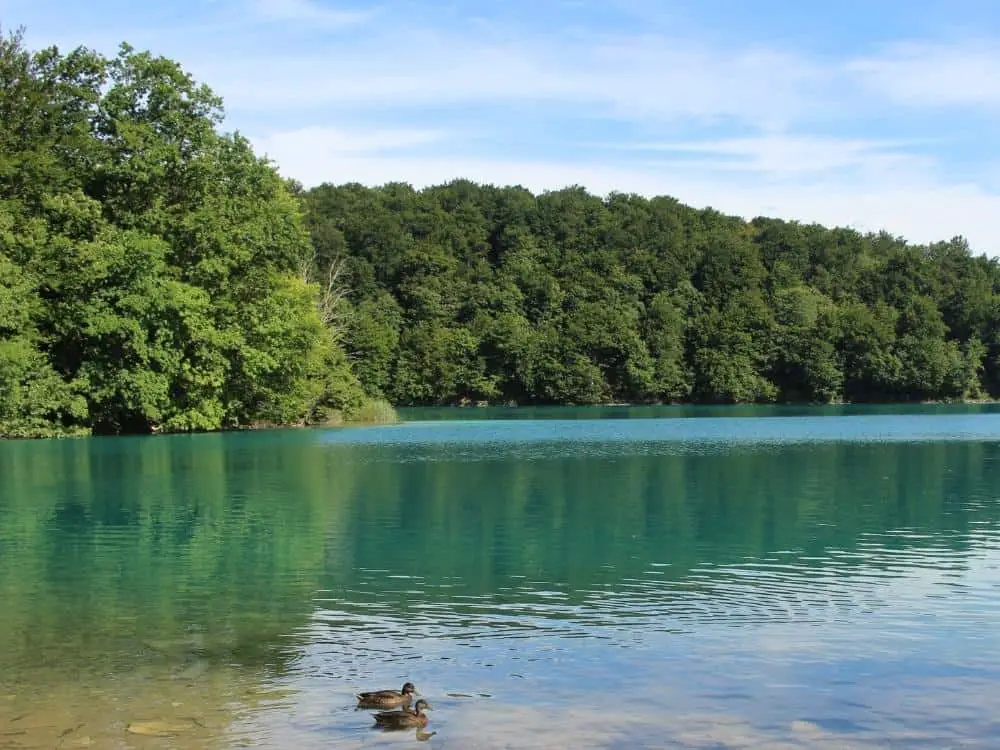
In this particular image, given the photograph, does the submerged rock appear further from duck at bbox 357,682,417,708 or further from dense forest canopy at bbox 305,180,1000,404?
dense forest canopy at bbox 305,180,1000,404

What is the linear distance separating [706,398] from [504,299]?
2198cm

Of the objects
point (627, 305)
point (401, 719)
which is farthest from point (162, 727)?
point (627, 305)

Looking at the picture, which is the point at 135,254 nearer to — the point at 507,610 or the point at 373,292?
the point at 507,610

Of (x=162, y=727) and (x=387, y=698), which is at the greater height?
(x=387, y=698)

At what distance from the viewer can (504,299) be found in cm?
11262

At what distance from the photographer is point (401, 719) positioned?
846cm

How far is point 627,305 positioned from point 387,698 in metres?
109

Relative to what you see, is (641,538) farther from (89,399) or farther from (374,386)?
(374,386)

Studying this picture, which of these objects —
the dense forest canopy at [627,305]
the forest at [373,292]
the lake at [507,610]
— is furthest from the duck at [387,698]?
the dense forest canopy at [627,305]

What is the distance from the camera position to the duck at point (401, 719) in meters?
8.45

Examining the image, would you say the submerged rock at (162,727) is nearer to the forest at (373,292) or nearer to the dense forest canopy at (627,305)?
the forest at (373,292)

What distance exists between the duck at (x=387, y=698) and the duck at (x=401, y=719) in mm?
180

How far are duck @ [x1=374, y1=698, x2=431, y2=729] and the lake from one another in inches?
4.2

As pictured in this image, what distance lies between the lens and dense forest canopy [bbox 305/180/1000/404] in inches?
4218
